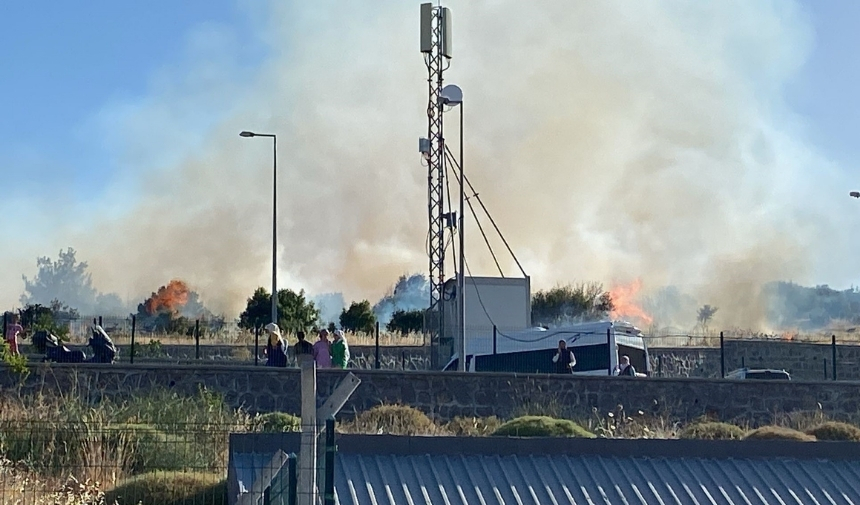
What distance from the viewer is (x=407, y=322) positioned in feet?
192

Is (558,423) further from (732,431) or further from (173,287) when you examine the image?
(173,287)

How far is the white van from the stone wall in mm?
2211

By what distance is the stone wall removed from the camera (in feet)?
87.8

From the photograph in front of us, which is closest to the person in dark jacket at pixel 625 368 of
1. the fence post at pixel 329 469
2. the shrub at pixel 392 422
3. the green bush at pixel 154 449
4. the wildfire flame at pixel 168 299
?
the shrub at pixel 392 422

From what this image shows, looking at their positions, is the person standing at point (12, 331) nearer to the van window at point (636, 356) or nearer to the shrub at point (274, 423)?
the shrub at point (274, 423)

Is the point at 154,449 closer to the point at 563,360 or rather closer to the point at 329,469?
the point at 329,469

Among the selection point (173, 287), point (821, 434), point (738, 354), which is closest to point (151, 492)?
point (821, 434)

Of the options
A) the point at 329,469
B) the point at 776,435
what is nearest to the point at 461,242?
the point at 776,435

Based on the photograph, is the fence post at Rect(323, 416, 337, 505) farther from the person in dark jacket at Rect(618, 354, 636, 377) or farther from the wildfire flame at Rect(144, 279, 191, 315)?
the wildfire flame at Rect(144, 279, 191, 315)

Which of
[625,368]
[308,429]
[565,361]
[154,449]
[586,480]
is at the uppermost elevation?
[565,361]

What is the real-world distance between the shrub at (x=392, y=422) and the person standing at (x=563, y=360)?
235 inches

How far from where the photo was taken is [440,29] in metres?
35.0

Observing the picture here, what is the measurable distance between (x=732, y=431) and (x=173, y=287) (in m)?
62.8

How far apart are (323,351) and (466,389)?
2.98 metres
